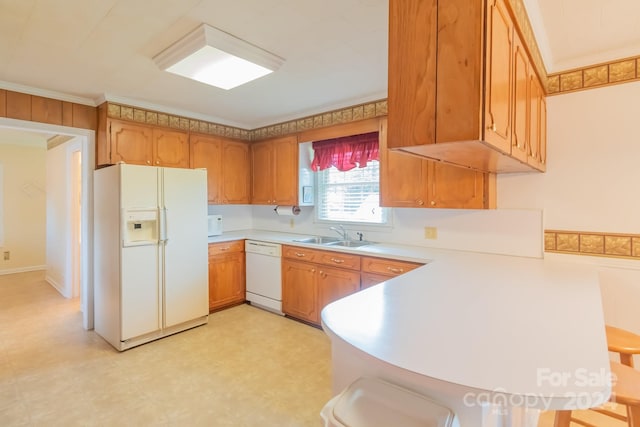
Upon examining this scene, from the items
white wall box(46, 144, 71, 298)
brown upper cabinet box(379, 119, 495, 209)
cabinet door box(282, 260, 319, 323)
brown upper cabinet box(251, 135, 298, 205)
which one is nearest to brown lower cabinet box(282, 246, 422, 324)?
cabinet door box(282, 260, 319, 323)

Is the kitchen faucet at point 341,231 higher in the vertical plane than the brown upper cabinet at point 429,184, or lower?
lower

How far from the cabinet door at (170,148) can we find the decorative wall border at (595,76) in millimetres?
3680

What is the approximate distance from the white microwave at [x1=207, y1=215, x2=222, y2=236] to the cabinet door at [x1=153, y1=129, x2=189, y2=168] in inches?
29.0

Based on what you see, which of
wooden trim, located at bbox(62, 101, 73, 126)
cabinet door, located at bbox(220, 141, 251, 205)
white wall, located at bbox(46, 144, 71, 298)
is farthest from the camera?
white wall, located at bbox(46, 144, 71, 298)

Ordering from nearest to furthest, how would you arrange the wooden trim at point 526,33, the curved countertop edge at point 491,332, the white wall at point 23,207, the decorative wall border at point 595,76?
1. the curved countertop edge at point 491,332
2. the wooden trim at point 526,33
3. the decorative wall border at point 595,76
4. the white wall at point 23,207

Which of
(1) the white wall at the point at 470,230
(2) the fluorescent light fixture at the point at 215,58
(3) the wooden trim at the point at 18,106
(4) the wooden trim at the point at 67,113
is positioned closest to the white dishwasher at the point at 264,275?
(1) the white wall at the point at 470,230

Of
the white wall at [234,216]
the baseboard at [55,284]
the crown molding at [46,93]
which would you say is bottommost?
the baseboard at [55,284]

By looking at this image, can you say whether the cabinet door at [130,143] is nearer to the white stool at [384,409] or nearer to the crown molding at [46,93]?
the crown molding at [46,93]

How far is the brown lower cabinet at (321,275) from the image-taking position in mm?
2875

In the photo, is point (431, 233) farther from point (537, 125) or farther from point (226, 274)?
Result: point (226, 274)

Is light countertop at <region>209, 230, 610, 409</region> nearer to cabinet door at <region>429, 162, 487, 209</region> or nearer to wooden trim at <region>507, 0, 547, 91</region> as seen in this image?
cabinet door at <region>429, 162, 487, 209</region>

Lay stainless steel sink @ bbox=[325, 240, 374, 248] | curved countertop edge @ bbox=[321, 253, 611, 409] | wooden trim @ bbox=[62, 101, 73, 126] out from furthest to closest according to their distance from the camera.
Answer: stainless steel sink @ bbox=[325, 240, 374, 248]
wooden trim @ bbox=[62, 101, 73, 126]
curved countertop edge @ bbox=[321, 253, 611, 409]

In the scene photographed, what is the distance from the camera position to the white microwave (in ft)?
13.5

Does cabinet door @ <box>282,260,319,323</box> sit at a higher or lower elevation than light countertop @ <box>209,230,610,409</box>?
lower
